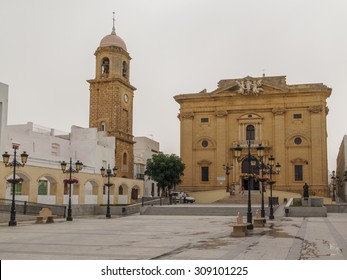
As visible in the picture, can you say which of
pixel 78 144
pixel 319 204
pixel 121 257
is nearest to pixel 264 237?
pixel 121 257

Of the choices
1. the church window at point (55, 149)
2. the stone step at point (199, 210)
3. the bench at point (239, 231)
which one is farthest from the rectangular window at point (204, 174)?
the bench at point (239, 231)

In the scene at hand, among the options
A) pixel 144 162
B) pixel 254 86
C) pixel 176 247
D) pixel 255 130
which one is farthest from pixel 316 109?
pixel 176 247

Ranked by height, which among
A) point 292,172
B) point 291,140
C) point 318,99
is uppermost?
point 318,99

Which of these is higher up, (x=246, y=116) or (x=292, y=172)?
(x=246, y=116)

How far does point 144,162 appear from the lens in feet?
224

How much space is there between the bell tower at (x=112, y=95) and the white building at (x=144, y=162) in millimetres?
8565

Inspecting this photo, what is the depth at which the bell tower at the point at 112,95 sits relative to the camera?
54219 mm

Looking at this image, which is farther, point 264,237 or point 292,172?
point 292,172

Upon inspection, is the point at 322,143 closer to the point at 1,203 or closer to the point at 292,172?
the point at 292,172

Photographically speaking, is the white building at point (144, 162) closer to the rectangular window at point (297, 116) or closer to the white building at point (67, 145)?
the white building at point (67, 145)

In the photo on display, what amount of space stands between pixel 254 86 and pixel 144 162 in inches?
780

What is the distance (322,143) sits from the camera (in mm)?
55625

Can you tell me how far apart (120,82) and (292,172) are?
73.7ft
